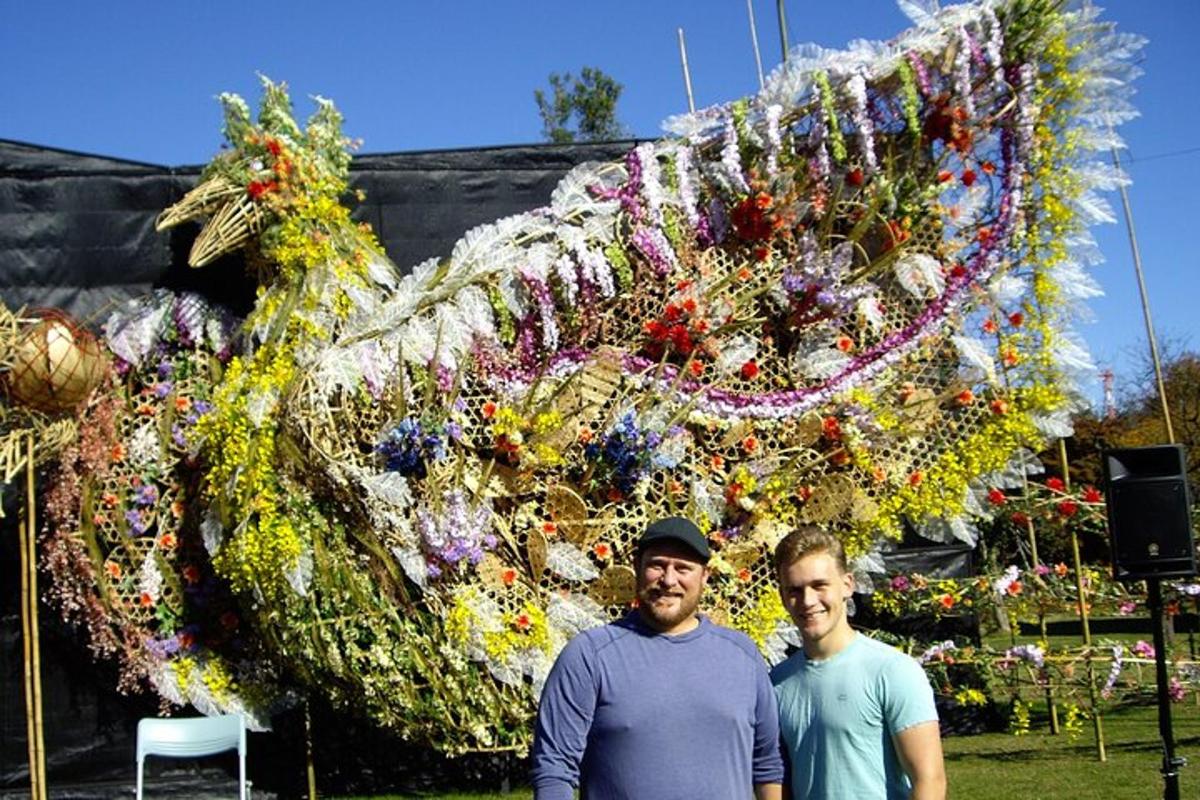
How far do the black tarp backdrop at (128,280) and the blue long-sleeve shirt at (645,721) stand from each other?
4.58m

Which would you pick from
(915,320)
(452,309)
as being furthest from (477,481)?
(915,320)

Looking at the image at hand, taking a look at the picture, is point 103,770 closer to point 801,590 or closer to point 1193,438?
point 801,590

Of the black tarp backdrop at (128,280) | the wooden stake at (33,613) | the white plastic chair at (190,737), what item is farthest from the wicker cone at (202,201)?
the white plastic chair at (190,737)

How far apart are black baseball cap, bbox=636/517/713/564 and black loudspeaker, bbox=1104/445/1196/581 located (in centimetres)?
331

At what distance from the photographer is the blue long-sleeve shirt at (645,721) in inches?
108

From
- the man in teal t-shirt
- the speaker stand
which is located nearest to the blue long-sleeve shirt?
the man in teal t-shirt

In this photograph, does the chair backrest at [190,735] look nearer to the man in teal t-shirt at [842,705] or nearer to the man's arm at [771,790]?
the man's arm at [771,790]

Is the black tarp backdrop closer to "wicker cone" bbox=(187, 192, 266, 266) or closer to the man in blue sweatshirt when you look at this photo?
"wicker cone" bbox=(187, 192, 266, 266)

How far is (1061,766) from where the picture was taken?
7352 millimetres

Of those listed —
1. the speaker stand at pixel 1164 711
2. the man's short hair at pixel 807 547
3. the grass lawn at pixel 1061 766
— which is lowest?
the grass lawn at pixel 1061 766

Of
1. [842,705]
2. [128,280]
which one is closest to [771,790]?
[842,705]

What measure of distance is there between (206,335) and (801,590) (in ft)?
15.4

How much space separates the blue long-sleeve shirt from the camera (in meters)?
2.75

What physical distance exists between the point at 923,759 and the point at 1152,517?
3344 mm
